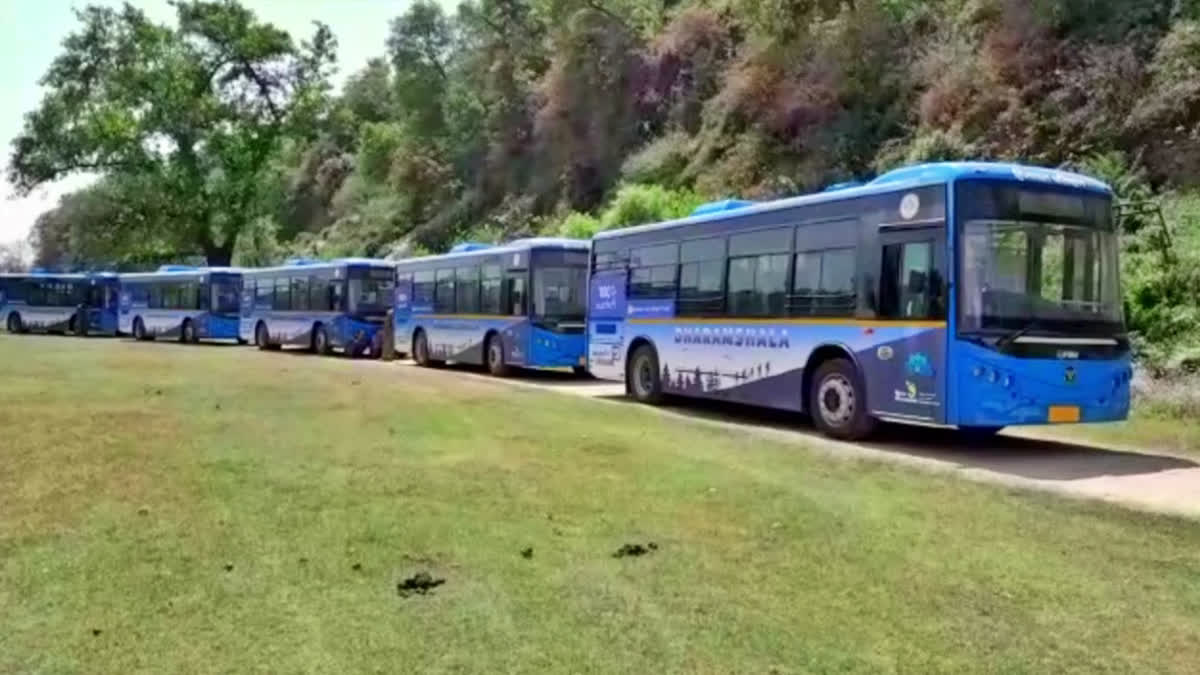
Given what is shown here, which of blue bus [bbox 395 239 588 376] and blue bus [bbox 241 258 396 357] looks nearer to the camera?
blue bus [bbox 395 239 588 376]

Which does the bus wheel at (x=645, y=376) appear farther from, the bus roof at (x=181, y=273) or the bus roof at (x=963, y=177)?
the bus roof at (x=181, y=273)

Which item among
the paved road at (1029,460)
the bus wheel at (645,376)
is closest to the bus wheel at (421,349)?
the bus wheel at (645,376)

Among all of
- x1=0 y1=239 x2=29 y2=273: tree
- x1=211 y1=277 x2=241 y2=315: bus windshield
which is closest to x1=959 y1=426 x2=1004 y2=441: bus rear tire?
x1=211 y1=277 x2=241 y2=315: bus windshield

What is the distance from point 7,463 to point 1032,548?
8.24 meters

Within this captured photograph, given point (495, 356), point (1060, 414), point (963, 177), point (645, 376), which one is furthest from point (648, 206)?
point (1060, 414)

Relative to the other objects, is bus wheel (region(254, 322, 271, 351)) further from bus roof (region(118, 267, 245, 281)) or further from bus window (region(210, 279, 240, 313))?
bus window (region(210, 279, 240, 313))

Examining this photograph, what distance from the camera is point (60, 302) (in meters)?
51.8

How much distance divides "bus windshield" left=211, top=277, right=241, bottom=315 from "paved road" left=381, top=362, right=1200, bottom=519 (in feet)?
96.6

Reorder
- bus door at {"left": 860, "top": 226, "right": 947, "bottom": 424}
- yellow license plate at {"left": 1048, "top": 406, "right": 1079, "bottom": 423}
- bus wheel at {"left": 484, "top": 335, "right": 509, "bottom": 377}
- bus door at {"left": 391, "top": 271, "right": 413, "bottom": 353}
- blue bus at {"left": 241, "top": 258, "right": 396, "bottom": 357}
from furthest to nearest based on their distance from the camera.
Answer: blue bus at {"left": 241, "top": 258, "right": 396, "bottom": 357} → bus door at {"left": 391, "top": 271, "right": 413, "bottom": 353} → bus wheel at {"left": 484, "top": 335, "right": 509, "bottom": 377} → bus door at {"left": 860, "top": 226, "right": 947, "bottom": 424} → yellow license plate at {"left": 1048, "top": 406, "right": 1079, "bottom": 423}

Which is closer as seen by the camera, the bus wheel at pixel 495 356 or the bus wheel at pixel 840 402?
the bus wheel at pixel 840 402

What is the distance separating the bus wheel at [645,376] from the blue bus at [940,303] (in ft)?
8.76

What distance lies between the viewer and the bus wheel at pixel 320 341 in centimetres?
3362

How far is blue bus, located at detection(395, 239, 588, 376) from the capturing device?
75.0 feet

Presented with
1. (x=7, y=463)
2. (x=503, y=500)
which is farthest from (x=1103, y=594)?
(x=7, y=463)
